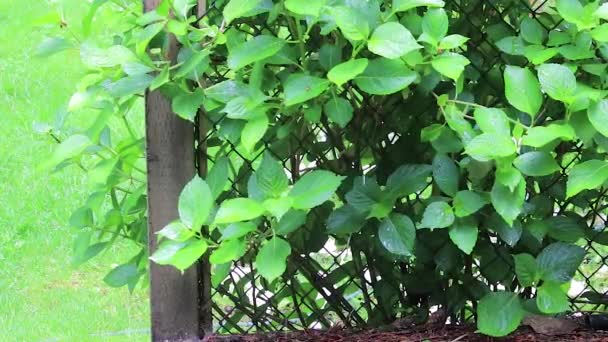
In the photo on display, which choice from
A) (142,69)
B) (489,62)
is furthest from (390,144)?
(142,69)

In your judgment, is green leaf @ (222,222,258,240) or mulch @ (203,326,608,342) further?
mulch @ (203,326,608,342)

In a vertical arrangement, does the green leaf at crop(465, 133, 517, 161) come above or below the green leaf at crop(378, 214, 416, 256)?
above

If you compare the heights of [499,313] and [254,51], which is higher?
[254,51]

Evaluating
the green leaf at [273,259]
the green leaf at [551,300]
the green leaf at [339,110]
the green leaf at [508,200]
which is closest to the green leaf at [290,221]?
the green leaf at [273,259]

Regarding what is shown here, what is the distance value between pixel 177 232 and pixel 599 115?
3.41ft

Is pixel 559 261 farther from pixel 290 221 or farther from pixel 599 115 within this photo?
pixel 290 221

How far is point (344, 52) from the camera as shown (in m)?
2.35

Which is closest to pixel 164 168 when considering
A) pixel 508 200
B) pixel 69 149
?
Result: pixel 69 149

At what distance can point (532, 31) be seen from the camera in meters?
2.41

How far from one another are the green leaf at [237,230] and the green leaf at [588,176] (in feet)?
2.52

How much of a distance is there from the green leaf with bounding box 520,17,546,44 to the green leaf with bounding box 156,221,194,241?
3.27 ft

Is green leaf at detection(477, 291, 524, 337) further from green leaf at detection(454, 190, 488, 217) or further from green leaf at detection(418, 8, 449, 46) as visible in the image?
green leaf at detection(418, 8, 449, 46)

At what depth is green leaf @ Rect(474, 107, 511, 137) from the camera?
218cm

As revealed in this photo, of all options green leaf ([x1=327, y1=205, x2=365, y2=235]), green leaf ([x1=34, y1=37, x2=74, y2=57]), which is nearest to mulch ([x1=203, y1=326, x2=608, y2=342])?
green leaf ([x1=327, y1=205, x2=365, y2=235])
